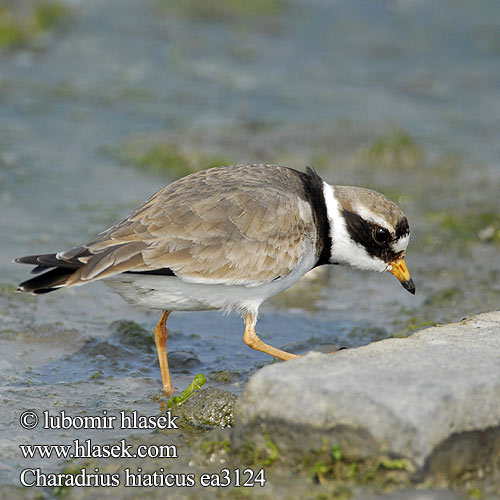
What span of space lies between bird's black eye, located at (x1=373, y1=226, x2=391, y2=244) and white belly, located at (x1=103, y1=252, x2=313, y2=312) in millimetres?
566

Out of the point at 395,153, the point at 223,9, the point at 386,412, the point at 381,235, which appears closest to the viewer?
the point at 386,412

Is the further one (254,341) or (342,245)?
(342,245)

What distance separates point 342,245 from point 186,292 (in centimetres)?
125

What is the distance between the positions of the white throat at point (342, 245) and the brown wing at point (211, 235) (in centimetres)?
24

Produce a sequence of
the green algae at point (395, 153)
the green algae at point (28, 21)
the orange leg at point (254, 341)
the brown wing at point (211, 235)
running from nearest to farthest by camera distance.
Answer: the brown wing at point (211, 235)
the orange leg at point (254, 341)
the green algae at point (395, 153)
the green algae at point (28, 21)

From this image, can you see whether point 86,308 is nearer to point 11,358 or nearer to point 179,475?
point 11,358

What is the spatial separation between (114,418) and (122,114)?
7417 mm

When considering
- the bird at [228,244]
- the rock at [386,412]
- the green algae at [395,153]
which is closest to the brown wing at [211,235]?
the bird at [228,244]

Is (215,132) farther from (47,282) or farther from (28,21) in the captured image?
(47,282)

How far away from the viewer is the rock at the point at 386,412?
3844 millimetres

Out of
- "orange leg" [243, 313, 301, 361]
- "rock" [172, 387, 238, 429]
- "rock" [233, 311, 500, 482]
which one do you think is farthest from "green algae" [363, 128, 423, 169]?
"rock" [233, 311, 500, 482]

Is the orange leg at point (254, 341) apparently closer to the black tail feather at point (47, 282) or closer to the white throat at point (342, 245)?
the white throat at point (342, 245)

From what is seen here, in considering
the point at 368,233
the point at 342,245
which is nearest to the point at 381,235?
the point at 368,233

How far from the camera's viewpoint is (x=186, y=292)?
5.28 metres
